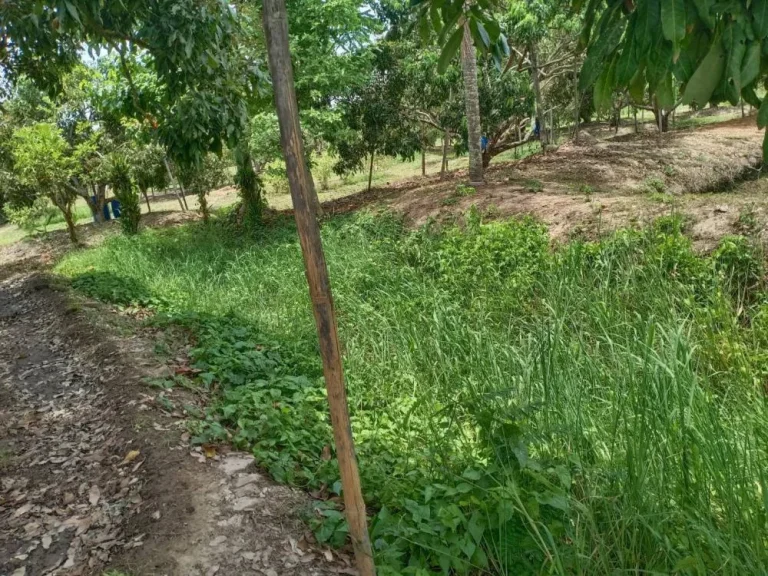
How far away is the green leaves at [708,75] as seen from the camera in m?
1.32

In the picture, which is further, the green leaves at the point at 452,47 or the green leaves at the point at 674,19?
the green leaves at the point at 452,47

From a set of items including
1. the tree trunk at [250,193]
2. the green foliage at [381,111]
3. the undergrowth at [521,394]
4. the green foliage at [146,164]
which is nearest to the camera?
the undergrowth at [521,394]

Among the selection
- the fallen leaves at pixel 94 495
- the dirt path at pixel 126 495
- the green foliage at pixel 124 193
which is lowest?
the fallen leaves at pixel 94 495

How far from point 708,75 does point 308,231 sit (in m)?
1.03

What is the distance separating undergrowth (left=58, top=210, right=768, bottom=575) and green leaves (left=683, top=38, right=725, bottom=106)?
1358 mm

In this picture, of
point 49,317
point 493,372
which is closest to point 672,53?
point 493,372

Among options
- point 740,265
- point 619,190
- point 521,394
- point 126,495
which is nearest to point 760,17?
point 521,394

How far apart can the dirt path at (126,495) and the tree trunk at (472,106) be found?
6.69 m

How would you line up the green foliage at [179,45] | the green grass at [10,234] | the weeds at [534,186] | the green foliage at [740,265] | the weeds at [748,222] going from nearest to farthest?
the green foliage at [179,45], the green foliage at [740,265], the weeds at [748,222], the weeds at [534,186], the green grass at [10,234]

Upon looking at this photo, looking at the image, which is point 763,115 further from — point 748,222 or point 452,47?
point 748,222

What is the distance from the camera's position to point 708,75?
4.35 feet

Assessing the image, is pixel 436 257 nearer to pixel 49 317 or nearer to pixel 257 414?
pixel 257 414

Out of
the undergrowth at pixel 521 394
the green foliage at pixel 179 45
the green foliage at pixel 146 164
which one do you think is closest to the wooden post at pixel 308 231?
the undergrowth at pixel 521 394

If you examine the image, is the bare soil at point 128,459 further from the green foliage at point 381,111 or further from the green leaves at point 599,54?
the green foliage at point 381,111
